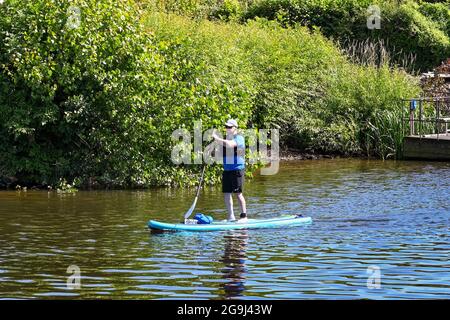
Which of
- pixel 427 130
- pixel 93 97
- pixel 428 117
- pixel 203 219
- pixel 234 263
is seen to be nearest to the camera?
pixel 234 263

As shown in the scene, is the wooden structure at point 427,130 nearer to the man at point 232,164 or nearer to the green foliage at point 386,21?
the green foliage at point 386,21

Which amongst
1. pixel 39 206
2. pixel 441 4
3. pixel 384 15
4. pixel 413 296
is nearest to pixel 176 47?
pixel 39 206

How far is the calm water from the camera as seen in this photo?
48.1 ft

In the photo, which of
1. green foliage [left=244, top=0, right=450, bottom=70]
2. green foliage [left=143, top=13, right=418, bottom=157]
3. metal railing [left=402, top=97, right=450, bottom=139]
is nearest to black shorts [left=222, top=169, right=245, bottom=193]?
green foliage [left=143, top=13, right=418, bottom=157]

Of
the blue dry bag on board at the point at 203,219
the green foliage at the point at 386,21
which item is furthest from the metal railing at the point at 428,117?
the blue dry bag on board at the point at 203,219

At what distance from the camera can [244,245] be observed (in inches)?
711

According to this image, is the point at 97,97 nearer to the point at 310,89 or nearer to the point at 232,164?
the point at 232,164

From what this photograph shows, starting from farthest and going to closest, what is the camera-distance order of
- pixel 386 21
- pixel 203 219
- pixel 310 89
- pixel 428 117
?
pixel 386 21 < pixel 310 89 < pixel 428 117 < pixel 203 219

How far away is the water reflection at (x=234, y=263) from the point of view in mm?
14562

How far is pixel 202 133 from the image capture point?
81.8 feet

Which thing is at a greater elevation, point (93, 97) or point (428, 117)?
point (93, 97)

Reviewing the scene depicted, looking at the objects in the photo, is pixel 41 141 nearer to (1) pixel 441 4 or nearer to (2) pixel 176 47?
(2) pixel 176 47

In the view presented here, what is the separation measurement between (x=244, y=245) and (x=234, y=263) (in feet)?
5.38

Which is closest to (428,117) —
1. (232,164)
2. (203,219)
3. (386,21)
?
(386,21)
